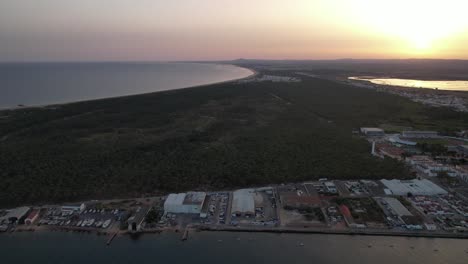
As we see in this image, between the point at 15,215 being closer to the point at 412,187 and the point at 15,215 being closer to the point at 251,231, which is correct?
the point at 251,231

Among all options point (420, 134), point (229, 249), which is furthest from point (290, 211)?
point (420, 134)

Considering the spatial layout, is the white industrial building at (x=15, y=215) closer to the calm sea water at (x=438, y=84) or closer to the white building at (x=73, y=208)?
the white building at (x=73, y=208)

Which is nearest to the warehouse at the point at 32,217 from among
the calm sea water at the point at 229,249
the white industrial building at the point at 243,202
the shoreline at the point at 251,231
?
the shoreline at the point at 251,231

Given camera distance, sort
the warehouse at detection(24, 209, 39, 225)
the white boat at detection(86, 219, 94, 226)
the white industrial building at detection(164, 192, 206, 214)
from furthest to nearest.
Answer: the white industrial building at detection(164, 192, 206, 214) < the warehouse at detection(24, 209, 39, 225) < the white boat at detection(86, 219, 94, 226)

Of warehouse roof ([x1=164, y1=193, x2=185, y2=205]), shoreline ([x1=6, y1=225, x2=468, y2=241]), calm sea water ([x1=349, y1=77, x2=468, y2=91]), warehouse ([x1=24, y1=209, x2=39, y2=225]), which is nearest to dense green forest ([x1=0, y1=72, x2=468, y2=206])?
warehouse ([x1=24, y1=209, x2=39, y2=225])

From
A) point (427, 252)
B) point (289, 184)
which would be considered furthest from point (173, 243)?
point (427, 252)

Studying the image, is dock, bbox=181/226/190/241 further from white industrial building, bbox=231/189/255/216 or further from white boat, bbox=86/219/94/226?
white boat, bbox=86/219/94/226
